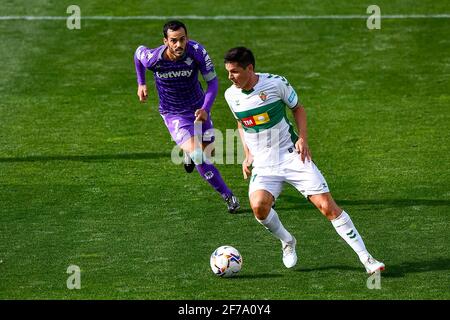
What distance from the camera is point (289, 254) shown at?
41.0ft

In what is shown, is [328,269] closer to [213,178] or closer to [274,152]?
[274,152]

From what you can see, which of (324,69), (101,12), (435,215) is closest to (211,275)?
(435,215)

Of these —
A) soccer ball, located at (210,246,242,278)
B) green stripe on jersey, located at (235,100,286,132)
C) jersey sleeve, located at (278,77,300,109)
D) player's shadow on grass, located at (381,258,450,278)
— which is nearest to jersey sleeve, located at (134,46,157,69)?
green stripe on jersey, located at (235,100,286,132)

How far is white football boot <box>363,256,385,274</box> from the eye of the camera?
1186 cm

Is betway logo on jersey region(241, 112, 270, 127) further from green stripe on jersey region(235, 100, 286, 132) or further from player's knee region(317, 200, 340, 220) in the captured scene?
player's knee region(317, 200, 340, 220)

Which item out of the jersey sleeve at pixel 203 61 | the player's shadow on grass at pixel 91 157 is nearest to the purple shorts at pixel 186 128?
the jersey sleeve at pixel 203 61

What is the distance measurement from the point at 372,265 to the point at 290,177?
4.53 ft

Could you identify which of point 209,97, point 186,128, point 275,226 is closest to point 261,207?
point 275,226

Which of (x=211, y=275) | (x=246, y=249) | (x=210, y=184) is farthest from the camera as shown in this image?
(x=210, y=184)

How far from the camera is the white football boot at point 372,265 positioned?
11.9 meters

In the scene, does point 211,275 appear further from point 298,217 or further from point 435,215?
point 435,215

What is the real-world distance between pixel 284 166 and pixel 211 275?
152cm

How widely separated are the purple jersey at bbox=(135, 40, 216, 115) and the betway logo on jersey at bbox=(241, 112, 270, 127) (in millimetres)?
2570
